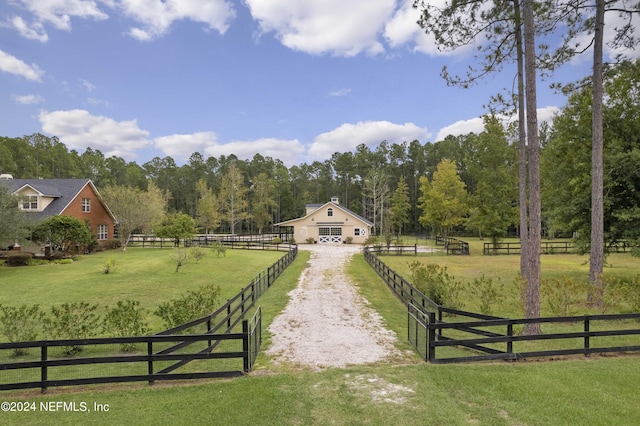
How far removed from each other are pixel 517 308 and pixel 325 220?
3152 cm

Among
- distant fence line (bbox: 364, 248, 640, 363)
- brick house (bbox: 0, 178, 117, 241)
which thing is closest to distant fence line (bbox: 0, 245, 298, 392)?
distant fence line (bbox: 364, 248, 640, 363)

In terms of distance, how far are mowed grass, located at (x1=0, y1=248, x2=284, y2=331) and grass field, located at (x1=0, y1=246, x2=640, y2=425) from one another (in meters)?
4.74

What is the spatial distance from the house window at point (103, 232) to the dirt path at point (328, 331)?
2646cm

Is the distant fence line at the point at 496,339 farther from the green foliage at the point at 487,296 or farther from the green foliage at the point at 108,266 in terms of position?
the green foliage at the point at 108,266

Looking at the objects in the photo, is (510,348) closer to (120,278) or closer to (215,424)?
(215,424)

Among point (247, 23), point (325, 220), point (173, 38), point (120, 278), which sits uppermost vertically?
point (247, 23)

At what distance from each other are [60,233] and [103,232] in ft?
29.3

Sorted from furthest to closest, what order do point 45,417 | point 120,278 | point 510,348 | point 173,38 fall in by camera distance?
1. point 173,38
2. point 120,278
3. point 510,348
4. point 45,417

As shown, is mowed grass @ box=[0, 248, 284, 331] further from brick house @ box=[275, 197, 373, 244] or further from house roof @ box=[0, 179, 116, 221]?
brick house @ box=[275, 197, 373, 244]

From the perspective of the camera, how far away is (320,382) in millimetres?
5762

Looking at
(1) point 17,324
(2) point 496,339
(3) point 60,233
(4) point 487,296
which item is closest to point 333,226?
(3) point 60,233

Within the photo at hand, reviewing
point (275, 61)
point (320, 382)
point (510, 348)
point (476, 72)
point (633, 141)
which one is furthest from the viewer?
point (275, 61)

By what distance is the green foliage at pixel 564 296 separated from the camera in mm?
9459

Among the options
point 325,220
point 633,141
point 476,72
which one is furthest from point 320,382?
point 325,220
